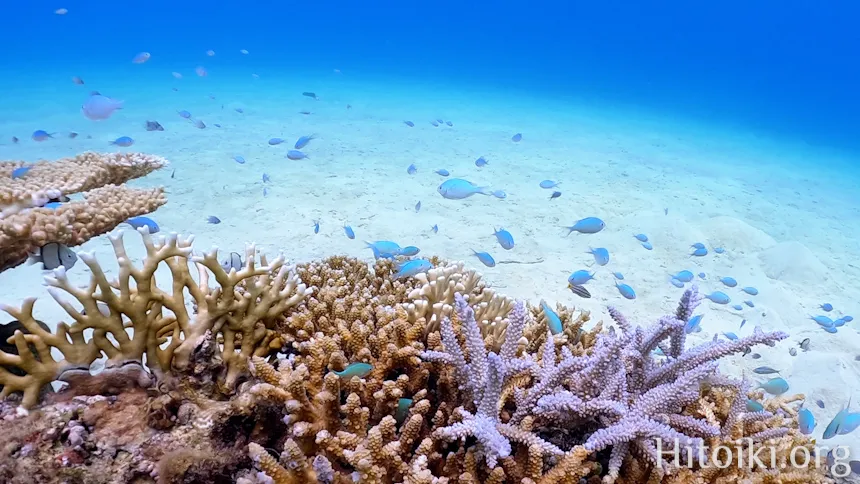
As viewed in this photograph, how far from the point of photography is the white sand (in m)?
7.34

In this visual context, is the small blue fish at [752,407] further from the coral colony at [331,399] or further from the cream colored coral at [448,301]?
the cream colored coral at [448,301]

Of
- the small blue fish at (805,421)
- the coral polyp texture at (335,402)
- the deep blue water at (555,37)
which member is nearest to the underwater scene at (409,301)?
the coral polyp texture at (335,402)

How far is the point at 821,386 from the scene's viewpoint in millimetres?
5762

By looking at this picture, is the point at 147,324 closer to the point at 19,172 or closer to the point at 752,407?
the point at 19,172

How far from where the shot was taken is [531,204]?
1172cm

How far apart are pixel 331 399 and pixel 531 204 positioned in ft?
33.1

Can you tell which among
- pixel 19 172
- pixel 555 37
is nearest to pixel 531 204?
pixel 19 172

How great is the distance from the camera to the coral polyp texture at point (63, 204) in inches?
116

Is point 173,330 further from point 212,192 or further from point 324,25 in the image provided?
point 324,25

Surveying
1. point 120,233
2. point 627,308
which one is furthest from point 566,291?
point 120,233

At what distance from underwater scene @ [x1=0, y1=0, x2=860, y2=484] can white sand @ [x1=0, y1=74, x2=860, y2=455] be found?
9 cm

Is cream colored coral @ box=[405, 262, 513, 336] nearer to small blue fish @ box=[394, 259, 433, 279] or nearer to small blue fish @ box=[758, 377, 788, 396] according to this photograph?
small blue fish @ box=[394, 259, 433, 279]

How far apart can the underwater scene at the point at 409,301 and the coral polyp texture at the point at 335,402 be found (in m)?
0.01

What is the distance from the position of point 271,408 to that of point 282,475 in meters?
0.55
